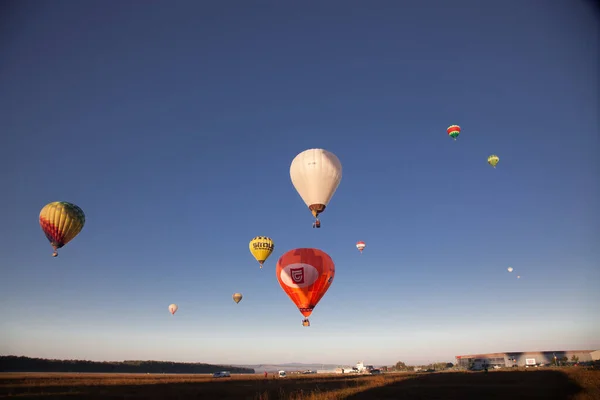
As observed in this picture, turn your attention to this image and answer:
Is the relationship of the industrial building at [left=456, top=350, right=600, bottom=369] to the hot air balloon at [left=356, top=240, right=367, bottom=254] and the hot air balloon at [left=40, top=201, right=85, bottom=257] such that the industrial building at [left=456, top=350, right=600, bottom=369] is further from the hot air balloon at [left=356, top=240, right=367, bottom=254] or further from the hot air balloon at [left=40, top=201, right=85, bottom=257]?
the hot air balloon at [left=40, top=201, right=85, bottom=257]

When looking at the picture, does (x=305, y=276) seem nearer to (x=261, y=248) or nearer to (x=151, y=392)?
(x=261, y=248)

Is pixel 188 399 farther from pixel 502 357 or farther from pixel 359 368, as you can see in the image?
pixel 502 357

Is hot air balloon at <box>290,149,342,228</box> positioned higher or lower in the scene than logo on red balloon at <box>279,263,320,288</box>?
higher

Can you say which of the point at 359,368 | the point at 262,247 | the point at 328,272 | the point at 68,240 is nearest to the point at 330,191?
the point at 328,272

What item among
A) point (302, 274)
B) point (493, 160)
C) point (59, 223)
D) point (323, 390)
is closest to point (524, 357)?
point (493, 160)

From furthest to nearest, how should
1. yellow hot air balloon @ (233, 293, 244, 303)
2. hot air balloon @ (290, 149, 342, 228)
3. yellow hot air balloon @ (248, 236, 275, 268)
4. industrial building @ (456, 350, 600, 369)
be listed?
1. industrial building @ (456, 350, 600, 369)
2. yellow hot air balloon @ (233, 293, 244, 303)
3. yellow hot air balloon @ (248, 236, 275, 268)
4. hot air balloon @ (290, 149, 342, 228)

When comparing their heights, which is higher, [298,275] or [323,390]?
[298,275]

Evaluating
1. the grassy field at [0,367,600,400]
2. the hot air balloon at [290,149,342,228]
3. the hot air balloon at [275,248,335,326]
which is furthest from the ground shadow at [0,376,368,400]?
the hot air balloon at [290,149,342,228]
